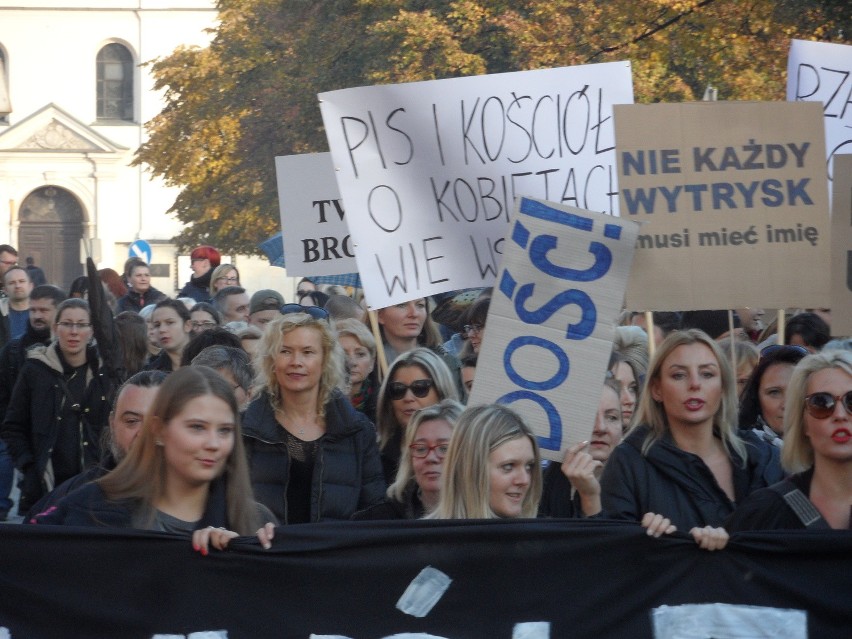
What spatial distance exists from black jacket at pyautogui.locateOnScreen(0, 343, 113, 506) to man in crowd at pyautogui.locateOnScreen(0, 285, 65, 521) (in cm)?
45

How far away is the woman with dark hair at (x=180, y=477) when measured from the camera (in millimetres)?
4402

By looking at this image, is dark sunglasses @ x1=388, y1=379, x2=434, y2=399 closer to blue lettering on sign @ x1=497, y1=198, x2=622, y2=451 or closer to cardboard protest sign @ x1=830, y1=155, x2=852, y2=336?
blue lettering on sign @ x1=497, y1=198, x2=622, y2=451

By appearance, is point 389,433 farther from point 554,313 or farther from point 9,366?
point 9,366

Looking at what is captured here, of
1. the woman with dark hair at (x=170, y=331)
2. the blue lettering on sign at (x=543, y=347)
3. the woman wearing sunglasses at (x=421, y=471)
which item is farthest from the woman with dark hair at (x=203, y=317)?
the blue lettering on sign at (x=543, y=347)

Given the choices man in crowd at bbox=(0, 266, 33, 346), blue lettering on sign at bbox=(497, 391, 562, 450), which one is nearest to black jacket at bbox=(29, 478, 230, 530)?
blue lettering on sign at bbox=(497, 391, 562, 450)

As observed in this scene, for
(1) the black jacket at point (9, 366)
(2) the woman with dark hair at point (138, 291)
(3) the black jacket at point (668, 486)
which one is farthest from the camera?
(2) the woman with dark hair at point (138, 291)

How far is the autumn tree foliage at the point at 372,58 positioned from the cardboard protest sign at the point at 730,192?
7.31 m

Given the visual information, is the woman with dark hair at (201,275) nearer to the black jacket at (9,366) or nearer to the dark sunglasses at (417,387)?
the black jacket at (9,366)

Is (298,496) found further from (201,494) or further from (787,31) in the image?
(787,31)

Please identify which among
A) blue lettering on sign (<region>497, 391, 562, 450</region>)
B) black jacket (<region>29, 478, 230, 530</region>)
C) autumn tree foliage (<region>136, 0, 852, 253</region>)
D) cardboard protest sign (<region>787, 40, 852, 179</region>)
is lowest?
black jacket (<region>29, 478, 230, 530</region>)

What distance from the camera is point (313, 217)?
28.4ft

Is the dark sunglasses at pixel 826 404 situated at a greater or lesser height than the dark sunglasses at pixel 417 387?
lesser

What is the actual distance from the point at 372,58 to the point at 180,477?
18576mm

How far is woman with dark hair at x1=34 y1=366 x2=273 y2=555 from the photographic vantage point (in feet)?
14.4
